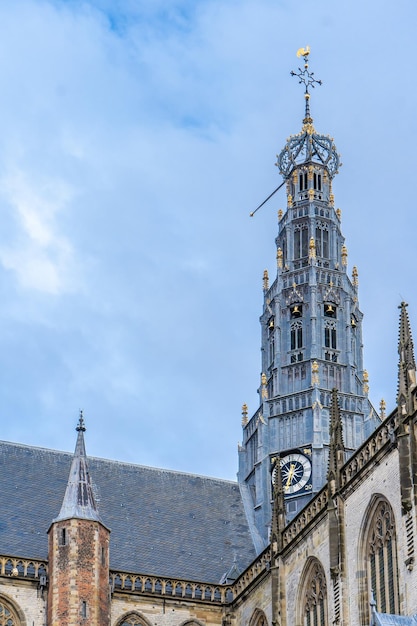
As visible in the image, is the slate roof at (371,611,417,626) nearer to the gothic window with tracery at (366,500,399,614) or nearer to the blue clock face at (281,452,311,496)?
the gothic window with tracery at (366,500,399,614)

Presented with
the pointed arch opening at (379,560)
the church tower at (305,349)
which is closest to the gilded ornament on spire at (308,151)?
the church tower at (305,349)

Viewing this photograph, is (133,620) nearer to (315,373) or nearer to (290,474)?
(290,474)

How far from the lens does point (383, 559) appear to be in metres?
41.8

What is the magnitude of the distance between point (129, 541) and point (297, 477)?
8.03 metres

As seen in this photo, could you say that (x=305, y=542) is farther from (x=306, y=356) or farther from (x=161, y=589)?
(x=306, y=356)

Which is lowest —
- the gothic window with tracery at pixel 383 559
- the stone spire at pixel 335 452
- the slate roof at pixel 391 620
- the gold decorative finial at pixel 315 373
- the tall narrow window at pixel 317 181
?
the slate roof at pixel 391 620

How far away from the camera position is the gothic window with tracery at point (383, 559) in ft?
134

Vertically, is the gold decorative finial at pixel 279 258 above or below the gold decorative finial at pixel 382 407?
above

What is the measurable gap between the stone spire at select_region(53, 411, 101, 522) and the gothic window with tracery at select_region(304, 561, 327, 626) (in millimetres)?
8921

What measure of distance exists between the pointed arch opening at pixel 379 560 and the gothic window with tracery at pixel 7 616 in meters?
14.8

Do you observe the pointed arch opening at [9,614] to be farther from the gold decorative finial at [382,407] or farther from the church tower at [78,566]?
the gold decorative finial at [382,407]

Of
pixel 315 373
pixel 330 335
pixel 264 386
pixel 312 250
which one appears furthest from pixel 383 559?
pixel 312 250

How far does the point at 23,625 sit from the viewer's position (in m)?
51.6

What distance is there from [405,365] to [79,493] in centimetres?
1645
